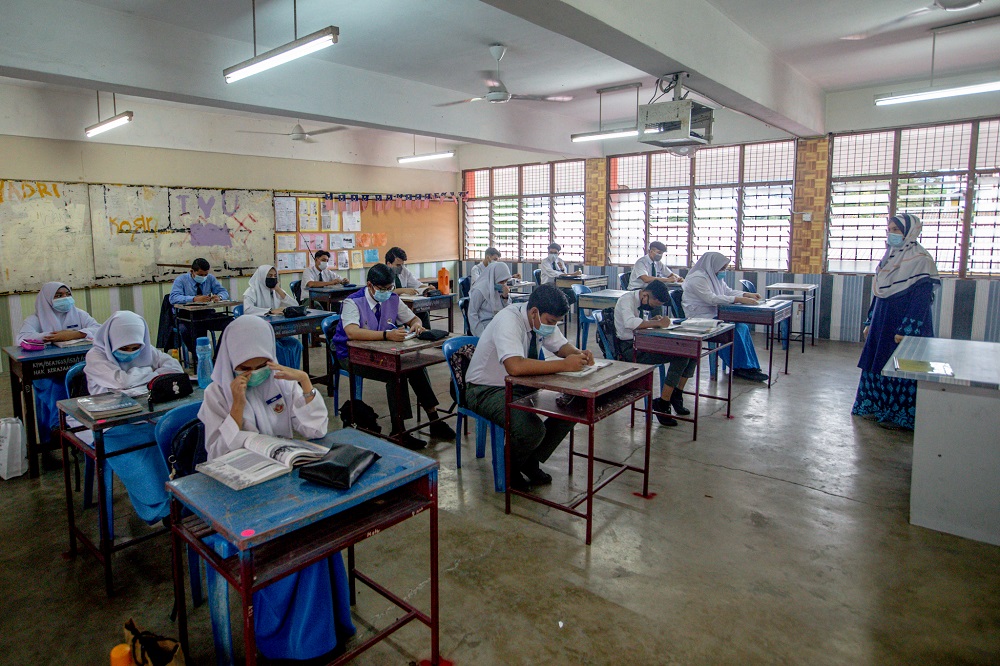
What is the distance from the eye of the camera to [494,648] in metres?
2.25

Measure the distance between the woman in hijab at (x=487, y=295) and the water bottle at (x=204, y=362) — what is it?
10.9ft

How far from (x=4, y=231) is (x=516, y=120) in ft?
21.5

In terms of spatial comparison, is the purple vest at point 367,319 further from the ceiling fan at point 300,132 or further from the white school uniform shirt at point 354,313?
the ceiling fan at point 300,132

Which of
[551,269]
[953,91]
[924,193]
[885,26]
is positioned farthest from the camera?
[551,269]

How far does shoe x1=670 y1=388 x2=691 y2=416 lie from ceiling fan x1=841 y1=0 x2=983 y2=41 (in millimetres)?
3717

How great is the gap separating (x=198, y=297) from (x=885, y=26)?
7.13 meters

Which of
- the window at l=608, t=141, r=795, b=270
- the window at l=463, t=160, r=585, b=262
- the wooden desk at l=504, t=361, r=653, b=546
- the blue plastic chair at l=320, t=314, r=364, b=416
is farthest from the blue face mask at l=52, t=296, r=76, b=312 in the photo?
the window at l=463, t=160, r=585, b=262

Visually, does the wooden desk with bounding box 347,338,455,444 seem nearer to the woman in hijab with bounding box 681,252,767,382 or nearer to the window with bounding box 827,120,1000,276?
the woman in hijab with bounding box 681,252,767,382

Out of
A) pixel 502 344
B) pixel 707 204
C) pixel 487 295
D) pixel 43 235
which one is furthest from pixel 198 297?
pixel 707 204

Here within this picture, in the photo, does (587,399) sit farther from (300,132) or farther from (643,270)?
(300,132)

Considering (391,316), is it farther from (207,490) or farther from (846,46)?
(846,46)

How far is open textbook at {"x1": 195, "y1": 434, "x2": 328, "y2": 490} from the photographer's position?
184 centimetres

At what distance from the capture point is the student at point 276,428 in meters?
2.01

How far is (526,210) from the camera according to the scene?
1188 centimetres
